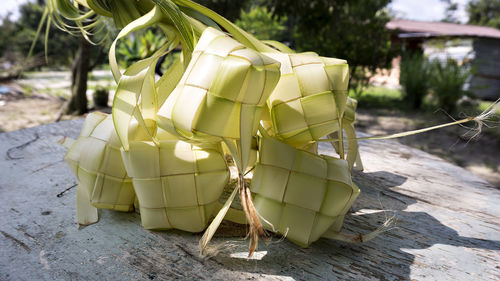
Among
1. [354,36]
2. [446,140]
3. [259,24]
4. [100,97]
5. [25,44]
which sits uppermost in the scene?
[259,24]

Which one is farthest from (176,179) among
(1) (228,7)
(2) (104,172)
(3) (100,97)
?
(3) (100,97)

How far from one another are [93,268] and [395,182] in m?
0.63

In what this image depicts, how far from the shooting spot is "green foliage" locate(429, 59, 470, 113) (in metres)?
3.64

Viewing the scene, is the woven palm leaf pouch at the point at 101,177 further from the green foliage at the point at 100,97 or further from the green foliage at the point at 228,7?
the green foliage at the point at 100,97

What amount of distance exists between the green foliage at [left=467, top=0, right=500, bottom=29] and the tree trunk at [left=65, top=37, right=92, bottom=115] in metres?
24.8

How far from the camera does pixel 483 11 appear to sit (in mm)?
22531

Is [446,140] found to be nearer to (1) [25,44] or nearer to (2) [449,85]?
(2) [449,85]

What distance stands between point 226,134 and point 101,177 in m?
0.24

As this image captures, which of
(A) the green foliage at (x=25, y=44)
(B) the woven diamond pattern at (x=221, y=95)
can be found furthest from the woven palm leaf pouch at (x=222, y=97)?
(A) the green foliage at (x=25, y=44)

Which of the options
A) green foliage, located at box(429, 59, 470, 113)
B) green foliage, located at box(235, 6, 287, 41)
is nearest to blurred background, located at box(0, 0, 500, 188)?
green foliage, located at box(429, 59, 470, 113)

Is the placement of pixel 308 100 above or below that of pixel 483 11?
below

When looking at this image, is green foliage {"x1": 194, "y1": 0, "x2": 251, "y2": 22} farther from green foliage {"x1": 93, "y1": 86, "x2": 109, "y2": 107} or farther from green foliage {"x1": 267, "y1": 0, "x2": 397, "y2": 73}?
green foliage {"x1": 93, "y1": 86, "x2": 109, "y2": 107}

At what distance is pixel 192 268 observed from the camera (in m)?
0.43

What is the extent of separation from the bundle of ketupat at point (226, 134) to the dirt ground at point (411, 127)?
217 cm
